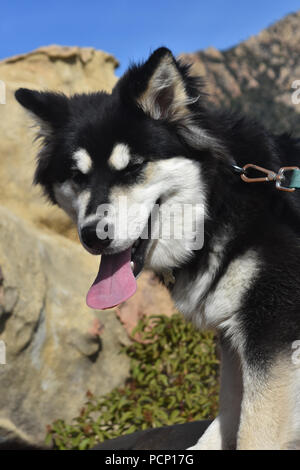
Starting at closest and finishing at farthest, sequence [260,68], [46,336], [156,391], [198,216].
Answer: [198,216], [46,336], [156,391], [260,68]

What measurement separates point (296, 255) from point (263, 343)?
0.47m

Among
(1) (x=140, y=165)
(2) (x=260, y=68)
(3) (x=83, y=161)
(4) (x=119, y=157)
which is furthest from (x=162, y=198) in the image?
(2) (x=260, y=68)

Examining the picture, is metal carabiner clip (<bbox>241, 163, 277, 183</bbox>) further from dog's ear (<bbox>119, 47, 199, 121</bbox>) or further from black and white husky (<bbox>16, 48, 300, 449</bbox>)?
dog's ear (<bbox>119, 47, 199, 121</bbox>)

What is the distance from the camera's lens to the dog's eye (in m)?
2.72

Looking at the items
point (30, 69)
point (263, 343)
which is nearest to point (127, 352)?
point (263, 343)

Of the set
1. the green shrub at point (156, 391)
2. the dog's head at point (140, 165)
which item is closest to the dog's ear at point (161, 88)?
the dog's head at point (140, 165)

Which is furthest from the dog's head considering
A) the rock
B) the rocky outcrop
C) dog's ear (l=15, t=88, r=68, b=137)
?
the rocky outcrop

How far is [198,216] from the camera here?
8.91 feet

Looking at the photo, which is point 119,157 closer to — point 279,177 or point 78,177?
point 78,177

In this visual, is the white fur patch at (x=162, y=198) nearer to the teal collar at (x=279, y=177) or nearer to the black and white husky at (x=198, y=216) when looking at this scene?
the black and white husky at (x=198, y=216)

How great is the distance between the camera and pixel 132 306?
220 inches

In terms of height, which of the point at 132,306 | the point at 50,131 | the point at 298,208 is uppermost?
the point at 50,131

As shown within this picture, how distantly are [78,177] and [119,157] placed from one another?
29 centimetres

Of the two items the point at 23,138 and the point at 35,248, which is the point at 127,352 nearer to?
the point at 35,248
